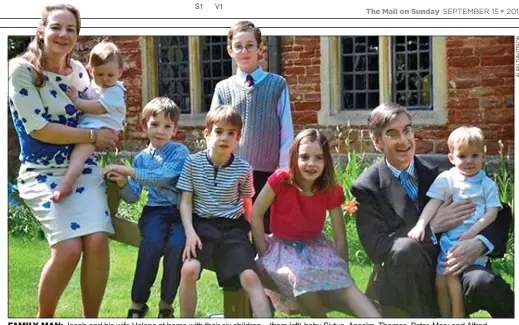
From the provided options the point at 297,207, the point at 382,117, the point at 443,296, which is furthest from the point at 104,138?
the point at 443,296

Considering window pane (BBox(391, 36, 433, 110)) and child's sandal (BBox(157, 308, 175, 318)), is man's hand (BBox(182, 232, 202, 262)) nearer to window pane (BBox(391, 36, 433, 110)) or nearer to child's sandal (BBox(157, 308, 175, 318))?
child's sandal (BBox(157, 308, 175, 318))

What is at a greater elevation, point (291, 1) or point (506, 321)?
point (291, 1)

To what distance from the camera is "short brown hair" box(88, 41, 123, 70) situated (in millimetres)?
1969

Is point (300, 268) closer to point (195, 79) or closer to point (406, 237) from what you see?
point (406, 237)

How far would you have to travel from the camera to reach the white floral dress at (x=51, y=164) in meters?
1.92

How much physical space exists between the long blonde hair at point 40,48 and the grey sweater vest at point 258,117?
0.43 meters

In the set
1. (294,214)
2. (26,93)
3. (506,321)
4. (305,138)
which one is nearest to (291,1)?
(305,138)

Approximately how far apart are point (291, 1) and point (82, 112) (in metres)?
0.62

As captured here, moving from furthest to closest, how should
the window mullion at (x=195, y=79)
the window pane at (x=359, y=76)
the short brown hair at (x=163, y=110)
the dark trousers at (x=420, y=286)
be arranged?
the window pane at (x=359, y=76) → the window mullion at (x=195, y=79) → the short brown hair at (x=163, y=110) → the dark trousers at (x=420, y=286)

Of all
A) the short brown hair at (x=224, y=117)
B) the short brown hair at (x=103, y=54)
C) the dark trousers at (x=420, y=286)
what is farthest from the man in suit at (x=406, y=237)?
the short brown hair at (x=103, y=54)

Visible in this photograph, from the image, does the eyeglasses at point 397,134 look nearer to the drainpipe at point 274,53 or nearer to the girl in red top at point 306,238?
the girl in red top at point 306,238

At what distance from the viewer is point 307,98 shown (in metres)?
2.88

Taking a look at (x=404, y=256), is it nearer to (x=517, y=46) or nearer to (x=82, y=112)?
(x=517, y=46)

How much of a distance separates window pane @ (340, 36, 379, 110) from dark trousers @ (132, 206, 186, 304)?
3.35 feet
